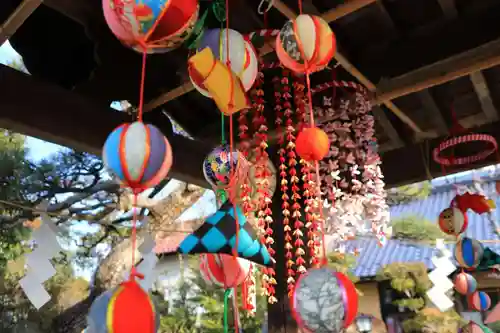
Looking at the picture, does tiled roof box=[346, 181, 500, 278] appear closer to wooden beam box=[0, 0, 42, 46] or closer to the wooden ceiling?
Answer: the wooden ceiling

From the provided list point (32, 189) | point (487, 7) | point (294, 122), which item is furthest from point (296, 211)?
point (32, 189)

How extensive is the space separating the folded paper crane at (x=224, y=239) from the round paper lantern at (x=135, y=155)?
17 cm

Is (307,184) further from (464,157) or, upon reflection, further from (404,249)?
(404,249)

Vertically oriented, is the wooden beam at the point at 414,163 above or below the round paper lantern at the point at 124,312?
above

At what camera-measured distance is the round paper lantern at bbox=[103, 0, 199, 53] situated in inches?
36.7

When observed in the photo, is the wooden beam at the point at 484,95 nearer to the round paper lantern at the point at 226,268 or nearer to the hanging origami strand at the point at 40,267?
the round paper lantern at the point at 226,268

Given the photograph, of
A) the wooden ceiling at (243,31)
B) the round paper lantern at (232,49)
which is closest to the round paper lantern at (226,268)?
the round paper lantern at (232,49)

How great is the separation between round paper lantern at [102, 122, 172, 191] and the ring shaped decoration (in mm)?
1587

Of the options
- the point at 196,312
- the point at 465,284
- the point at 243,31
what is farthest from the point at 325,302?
the point at 196,312

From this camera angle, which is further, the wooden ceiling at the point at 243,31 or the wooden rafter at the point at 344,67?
the wooden ceiling at the point at 243,31

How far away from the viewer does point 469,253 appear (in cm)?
251

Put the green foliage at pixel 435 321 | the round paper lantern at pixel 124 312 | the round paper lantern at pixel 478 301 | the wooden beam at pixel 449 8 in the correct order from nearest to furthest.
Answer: the round paper lantern at pixel 124 312 → the wooden beam at pixel 449 8 → the round paper lantern at pixel 478 301 → the green foliage at pixel 435 321

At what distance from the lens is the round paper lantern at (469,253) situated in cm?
250

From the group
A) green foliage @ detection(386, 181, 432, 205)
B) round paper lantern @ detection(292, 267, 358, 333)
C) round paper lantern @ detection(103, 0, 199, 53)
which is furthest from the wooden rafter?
green foliage @ detection(386, 181, 432, 205)
